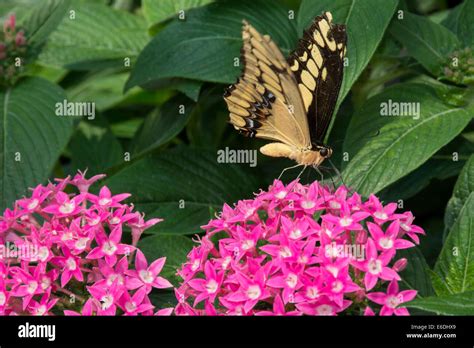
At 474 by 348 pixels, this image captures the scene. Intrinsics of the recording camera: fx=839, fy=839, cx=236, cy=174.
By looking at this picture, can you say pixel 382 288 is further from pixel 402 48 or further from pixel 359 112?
pixel 402 48

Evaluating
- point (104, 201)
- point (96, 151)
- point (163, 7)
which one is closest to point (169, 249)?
point (104, 201)

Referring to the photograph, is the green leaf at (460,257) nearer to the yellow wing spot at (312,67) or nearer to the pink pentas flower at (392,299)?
the pink pentas flower at (392,299)

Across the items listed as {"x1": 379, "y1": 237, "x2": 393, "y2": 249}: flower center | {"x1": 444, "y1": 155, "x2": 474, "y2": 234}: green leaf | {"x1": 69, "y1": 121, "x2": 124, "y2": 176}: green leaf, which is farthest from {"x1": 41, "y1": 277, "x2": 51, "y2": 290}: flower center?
{"x1": 69, "y1": 121, "x2": 124, "y2": 176}: green leaf

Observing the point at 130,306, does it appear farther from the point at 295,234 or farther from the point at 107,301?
the point at 295,234

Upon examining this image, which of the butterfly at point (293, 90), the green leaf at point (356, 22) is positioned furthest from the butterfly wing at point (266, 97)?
the green leaf at point (356, 22)
